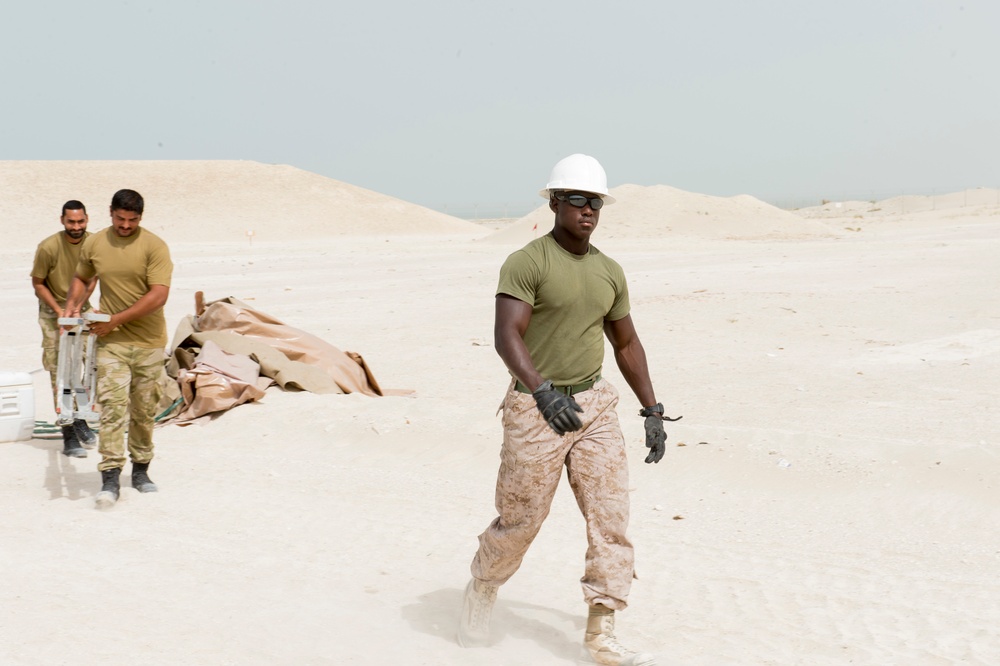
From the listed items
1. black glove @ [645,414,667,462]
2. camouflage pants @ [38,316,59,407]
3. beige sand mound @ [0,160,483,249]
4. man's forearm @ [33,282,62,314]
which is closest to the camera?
black glove @ [645,414,667,462]

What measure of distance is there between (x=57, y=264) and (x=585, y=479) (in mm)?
5308

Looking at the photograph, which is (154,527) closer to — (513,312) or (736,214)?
(513,312)

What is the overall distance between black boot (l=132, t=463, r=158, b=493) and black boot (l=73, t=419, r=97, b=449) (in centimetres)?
152

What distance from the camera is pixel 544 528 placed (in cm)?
640

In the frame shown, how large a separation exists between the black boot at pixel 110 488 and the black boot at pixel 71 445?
1522mm

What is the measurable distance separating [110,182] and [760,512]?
6029 cm

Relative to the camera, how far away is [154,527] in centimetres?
624

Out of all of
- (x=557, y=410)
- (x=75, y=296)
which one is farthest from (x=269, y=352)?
(x=557, y=410)

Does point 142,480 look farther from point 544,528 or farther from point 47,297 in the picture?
point 544,528

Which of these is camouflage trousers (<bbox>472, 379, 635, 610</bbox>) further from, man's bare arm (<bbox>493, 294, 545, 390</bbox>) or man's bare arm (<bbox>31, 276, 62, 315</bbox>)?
man's bare arm (<bbox>31, 276, 62, 315</bbox>)

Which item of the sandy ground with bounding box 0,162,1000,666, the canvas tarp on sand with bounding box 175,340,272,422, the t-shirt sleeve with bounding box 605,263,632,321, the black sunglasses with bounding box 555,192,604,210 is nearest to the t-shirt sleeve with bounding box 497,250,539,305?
the black sunglasses with bounding box 555,192,604,210

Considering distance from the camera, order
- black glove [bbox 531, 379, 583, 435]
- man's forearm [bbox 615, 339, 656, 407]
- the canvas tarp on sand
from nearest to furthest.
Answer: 1. black glove [bbox 531, 379, 583, 435]
2. man's forearm [bbox 615, 339, 656, 407]
3. the canvas tarp on sand

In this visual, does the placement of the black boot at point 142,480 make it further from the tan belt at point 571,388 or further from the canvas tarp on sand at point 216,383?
the tan belt at point 571,388

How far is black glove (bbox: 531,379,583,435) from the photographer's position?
385cm
